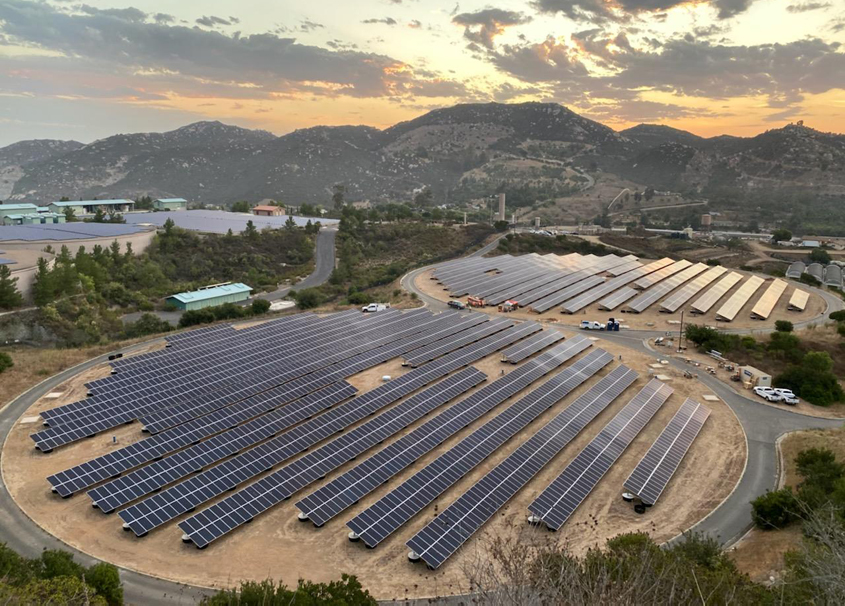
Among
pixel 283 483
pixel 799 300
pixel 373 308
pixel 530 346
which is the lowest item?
pixel 373 308

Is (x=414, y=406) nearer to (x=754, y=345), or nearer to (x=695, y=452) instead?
(x=695, y=452)

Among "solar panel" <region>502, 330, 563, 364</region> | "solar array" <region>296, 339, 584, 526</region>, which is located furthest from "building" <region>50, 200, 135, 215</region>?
"solar array" <region>296, 339, 584, 526</region>

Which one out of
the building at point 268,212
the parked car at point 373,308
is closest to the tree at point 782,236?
the parked car at point 373,308

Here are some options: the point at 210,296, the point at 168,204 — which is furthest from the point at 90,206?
the point at 210,296

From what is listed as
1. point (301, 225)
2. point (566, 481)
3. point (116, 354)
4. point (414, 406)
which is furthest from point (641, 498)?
point (301, 225)

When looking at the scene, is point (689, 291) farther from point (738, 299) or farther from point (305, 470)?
point (305, 470)
